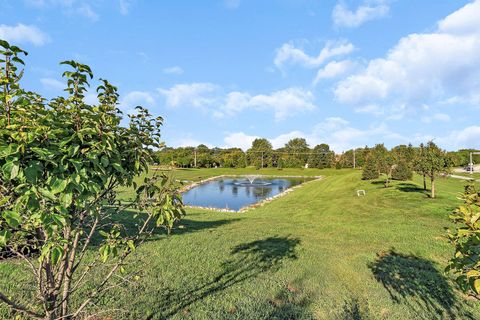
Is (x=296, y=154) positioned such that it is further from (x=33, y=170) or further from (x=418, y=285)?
(x=33, y=170)

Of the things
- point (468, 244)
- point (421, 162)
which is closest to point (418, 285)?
point (468, 244)

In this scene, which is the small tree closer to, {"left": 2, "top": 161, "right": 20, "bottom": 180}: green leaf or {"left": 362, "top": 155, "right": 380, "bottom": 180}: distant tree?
{"left": 362, "top": 155, "right": 380, "bottom": 180}: distant tree

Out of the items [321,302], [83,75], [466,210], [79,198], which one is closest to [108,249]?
[79,198]

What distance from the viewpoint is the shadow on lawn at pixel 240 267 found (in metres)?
5.96

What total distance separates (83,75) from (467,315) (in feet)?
26.8

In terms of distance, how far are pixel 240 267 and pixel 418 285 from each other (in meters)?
4.66

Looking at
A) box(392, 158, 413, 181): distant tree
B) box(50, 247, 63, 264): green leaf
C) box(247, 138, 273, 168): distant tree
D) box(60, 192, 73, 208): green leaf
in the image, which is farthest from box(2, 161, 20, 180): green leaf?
box(247, 138, 273, 168): distant tree

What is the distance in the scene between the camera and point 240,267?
827cm

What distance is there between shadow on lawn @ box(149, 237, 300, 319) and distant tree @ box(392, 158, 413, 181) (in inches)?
1065

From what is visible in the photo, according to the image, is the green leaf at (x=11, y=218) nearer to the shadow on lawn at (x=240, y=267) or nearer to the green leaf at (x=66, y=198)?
the green leaf at (x=66, y=198)

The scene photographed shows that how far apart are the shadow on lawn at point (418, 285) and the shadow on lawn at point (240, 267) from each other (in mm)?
2752

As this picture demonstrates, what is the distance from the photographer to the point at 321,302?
6.23m

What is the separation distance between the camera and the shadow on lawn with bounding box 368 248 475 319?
6.10 metres

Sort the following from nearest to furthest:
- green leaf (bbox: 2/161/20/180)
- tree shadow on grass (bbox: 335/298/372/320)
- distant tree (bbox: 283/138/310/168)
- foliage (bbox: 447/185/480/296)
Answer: green leaf (bbox: 2/161/20/180), foliage (bbox: 447/185/480/296), tree shadow on grass (bbox: 335/298/372/320), distant tree (bbox: 283/138/310/168)
